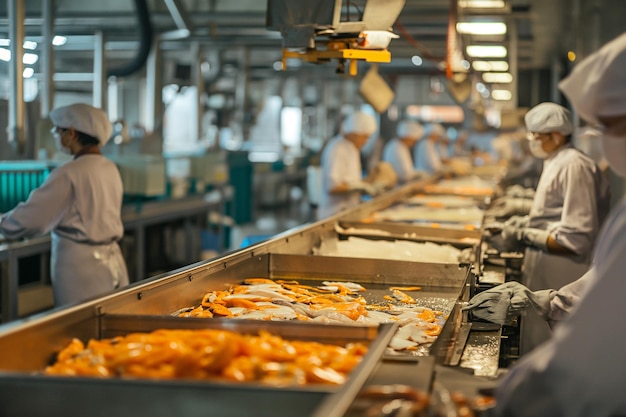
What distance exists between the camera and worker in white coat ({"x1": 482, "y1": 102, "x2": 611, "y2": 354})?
417 cm

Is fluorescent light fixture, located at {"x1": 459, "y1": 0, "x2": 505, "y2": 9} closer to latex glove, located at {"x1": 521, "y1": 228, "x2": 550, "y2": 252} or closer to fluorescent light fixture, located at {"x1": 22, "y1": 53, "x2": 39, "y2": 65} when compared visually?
latex glove, located at {"x1": 521, "y1": 228, "x2": 550, "y2": 252}

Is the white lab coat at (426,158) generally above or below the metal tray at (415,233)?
above

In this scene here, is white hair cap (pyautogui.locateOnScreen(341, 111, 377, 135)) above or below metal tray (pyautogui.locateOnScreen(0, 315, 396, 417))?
above

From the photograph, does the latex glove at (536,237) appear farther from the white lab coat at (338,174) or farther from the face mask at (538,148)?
the white lab coat at (338,174)

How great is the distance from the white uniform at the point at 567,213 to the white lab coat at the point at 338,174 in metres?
2.87

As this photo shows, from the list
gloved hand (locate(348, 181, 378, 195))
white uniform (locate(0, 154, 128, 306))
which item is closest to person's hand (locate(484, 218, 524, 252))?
white uniform (locate(0, 154, 128, 306))

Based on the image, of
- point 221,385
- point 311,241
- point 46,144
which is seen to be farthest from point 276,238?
point 46,144

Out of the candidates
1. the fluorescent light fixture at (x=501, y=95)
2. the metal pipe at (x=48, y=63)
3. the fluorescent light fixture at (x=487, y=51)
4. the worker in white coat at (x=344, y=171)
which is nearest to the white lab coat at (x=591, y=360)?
the metal pipe at (x=48, y=63)

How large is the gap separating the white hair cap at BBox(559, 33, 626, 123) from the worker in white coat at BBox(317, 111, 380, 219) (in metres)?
5.45

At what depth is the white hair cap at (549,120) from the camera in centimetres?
439

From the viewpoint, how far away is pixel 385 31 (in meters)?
3.73

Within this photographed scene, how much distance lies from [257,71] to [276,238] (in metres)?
10.5

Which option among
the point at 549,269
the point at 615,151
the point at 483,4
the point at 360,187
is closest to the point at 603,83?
the point at 615,151

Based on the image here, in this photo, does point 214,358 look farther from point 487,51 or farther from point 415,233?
point 487,51
